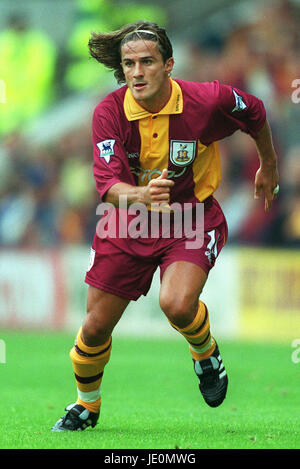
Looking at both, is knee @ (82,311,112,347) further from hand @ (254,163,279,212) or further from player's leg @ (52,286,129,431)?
hand @ (254,163,279,212)

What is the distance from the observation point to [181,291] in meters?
5.53

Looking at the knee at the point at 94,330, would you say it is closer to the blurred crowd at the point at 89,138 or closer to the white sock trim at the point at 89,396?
the white sock trim at the point at 89,396

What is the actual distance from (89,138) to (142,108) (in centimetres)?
1042

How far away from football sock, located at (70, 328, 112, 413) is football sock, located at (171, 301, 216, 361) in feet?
1.69

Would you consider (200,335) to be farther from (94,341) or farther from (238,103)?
(238,103)

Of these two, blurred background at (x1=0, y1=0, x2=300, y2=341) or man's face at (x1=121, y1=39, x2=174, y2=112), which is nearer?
man's face at (x1=121, y1=39, x2=174, y2=112)

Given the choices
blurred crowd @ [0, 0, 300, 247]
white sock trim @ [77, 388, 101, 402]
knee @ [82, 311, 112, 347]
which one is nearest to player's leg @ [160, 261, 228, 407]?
knee @ [82, 311, 112, 347]

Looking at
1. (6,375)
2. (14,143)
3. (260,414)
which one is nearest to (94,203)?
(14,143)

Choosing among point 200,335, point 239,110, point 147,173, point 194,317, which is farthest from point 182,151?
point 200,335

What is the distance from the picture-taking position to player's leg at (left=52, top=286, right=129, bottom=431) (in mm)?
5699

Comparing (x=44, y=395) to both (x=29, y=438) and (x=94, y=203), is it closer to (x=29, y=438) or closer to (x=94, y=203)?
(x=29, y=438)

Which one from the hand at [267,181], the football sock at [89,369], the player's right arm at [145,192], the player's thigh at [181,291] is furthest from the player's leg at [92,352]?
the hand at [267,181]

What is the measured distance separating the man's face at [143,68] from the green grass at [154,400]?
202cm

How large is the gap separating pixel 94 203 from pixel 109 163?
985 centimetres
